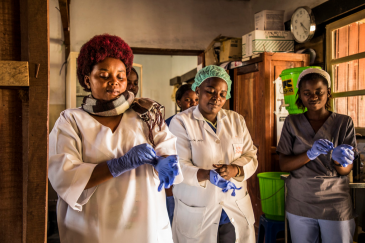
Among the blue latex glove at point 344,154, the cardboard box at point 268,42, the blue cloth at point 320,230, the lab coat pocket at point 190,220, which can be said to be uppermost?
the cardboard box at point 268,42

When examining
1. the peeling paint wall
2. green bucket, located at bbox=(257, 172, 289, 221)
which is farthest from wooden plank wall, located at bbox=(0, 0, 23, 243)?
the peeling paint wall

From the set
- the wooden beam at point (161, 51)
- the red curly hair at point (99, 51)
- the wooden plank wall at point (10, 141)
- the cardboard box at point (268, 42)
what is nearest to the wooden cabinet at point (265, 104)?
the cardboard box at point (268, 42)

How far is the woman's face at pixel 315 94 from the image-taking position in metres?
2.10

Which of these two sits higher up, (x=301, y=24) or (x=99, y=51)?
(x=301, y=24)

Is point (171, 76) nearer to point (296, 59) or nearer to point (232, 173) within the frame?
point (296, 59)

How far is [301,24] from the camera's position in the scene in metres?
3.35

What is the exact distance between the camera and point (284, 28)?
3658mm

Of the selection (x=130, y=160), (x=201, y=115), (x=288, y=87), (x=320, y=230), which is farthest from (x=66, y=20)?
(x=320, y=230)

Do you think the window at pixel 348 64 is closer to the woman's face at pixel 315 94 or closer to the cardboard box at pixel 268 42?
the cardboard box at pixel 268 42

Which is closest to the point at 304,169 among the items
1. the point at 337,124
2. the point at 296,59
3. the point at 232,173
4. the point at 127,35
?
the point at 337,124

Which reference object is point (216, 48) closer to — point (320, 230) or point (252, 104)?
point (252, 104)

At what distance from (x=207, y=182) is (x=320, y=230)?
0.91 m

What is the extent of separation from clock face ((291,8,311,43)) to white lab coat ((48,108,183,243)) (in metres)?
2.74

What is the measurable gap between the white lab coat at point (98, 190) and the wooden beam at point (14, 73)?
1.34ft
